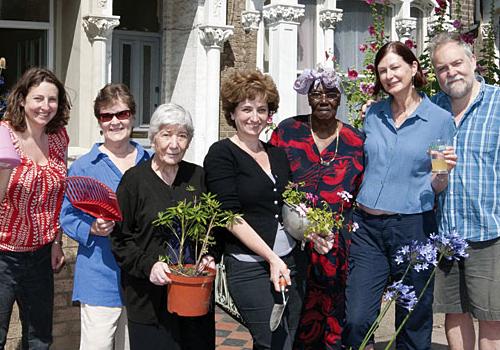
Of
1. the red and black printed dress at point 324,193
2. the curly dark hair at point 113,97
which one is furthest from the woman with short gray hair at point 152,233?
the red and black printed dress at point 324,193

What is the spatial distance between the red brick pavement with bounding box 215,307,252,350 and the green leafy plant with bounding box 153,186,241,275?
2.43 metres

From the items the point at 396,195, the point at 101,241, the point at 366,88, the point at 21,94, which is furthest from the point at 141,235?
the point at 366,88

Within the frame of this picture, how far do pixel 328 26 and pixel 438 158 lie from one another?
271 inches

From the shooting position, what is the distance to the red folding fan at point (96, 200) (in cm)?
359

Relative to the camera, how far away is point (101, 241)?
3875mm

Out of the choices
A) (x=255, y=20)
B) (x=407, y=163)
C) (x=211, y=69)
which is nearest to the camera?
(x=407, y=163)

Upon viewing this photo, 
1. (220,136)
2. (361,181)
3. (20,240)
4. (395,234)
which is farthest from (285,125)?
(220,136)

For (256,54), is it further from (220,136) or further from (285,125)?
(285,125)

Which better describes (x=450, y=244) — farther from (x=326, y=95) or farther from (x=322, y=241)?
(x=326, y=95)

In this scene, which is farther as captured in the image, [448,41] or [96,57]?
[96,57]

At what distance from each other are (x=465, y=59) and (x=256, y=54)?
619 cm

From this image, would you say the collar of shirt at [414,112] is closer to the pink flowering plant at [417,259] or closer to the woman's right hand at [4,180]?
the pink flowering plant at [417,259]

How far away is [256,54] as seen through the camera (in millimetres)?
10109

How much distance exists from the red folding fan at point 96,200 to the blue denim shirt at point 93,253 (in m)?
0.19
